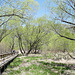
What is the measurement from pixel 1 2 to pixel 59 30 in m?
8.51

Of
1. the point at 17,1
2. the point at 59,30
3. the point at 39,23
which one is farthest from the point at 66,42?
the point at 17,1

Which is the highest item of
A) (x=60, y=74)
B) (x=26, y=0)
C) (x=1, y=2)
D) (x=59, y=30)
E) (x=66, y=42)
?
(x=26, y=0)

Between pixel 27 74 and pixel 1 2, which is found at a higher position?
pixel 1 2

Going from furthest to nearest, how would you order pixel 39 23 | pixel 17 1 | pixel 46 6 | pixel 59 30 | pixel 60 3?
pixel 39 23, pixel 59 30, pixel 46 6, pixel 60 3, pixel 17 1

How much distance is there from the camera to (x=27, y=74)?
8.51 m

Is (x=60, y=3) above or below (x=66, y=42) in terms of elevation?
above

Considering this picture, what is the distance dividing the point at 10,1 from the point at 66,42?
44.2 ft

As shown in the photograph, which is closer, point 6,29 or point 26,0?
point 26,0

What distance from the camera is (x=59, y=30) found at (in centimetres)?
1448

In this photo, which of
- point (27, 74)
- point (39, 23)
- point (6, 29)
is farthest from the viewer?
point (39, 23)

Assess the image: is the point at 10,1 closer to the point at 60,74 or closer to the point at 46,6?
the point at 46,6

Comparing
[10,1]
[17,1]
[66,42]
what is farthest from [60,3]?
[66,42]

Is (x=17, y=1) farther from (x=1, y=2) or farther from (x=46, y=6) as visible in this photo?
(x=46, y=6)

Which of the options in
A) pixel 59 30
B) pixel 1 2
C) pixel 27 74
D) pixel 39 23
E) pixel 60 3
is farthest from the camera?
pixel 39 23
